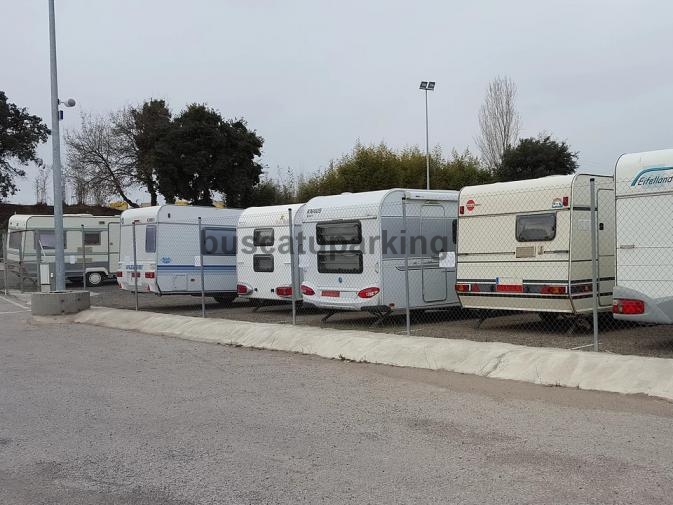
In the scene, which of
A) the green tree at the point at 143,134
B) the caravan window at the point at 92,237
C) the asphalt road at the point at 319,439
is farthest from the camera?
the green tree at the point at 143,134

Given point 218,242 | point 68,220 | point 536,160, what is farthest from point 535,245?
point 536,160

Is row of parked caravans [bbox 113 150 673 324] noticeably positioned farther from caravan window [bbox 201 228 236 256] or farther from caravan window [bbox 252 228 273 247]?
caravan window [bbox 201 228 236 256]

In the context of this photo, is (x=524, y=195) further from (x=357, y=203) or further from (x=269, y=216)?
(x=269, y=216)

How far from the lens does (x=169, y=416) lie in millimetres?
6801

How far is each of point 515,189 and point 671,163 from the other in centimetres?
279

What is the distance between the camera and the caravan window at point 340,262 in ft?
41.0

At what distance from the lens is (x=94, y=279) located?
26.6m

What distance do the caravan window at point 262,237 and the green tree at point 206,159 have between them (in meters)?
25.3

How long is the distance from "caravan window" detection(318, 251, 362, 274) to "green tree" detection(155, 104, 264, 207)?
1121 inches

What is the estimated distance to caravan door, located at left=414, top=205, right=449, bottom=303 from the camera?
41.3ft

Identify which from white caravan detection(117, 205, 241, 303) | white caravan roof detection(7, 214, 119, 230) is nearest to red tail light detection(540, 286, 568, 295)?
Result: white caravan detection(117, 205, 241, 303)

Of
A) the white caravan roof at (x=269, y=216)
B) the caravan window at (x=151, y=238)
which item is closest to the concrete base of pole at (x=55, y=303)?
the caravan window at (x=151, y=238)

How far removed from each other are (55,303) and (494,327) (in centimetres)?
1042

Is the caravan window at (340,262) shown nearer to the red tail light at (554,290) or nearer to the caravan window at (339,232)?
the caravan window at (339,232)
